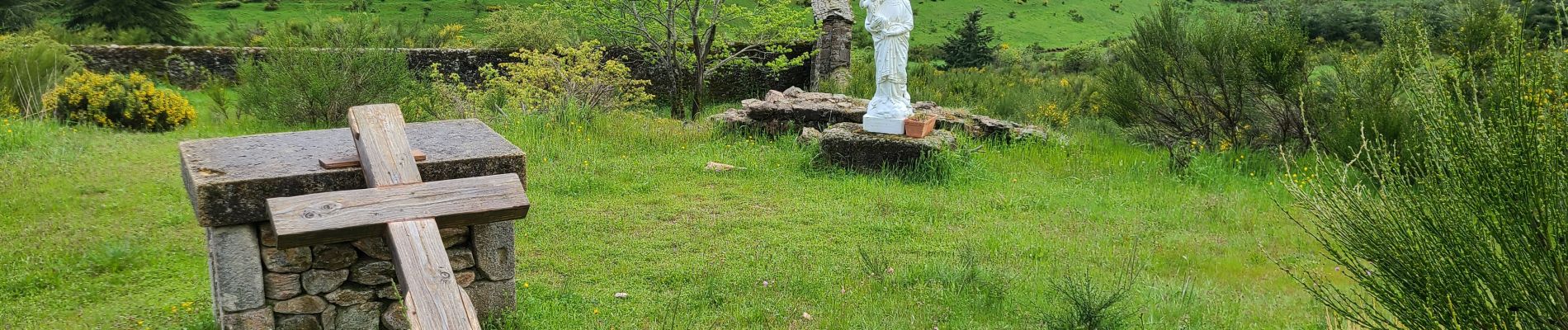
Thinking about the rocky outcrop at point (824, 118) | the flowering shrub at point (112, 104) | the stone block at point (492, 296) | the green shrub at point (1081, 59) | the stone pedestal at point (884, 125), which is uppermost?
the stone block at point (492, 296)

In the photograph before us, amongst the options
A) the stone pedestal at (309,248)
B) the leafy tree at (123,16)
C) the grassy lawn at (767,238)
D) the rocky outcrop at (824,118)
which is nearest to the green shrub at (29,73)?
the grassy lawn at (767,238)

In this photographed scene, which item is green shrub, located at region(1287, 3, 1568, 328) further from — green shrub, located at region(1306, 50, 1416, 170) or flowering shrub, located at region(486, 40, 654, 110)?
flowering shrub, located at region(486, 40, 654, 110)

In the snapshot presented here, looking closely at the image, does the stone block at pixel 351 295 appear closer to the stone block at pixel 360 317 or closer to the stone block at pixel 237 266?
the stone block at pixel 360 317

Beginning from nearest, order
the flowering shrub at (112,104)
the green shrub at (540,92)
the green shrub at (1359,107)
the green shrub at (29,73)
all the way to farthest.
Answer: the green shrub at (1359,107)
the flowering shrub at (112,104)
the green shrub at (29,73)
the green shrub at (540,92)

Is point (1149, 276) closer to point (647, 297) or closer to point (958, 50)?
point (647, 297)

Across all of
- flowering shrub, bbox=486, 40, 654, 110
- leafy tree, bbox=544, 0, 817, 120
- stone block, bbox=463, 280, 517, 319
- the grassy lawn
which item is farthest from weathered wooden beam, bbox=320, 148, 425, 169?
leafy tree, bbox=544, 0, 817, 120

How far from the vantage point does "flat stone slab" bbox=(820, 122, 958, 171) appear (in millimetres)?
8359

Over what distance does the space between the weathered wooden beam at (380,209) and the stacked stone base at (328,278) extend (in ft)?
1.69

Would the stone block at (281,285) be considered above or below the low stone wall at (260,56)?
above

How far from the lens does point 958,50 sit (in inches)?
897

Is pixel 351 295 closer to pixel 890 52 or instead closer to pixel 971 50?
pixel 890 52

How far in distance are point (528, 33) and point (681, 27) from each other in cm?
439

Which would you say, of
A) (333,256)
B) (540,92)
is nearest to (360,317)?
(333,256)

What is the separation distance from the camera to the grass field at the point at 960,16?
1094 inches
